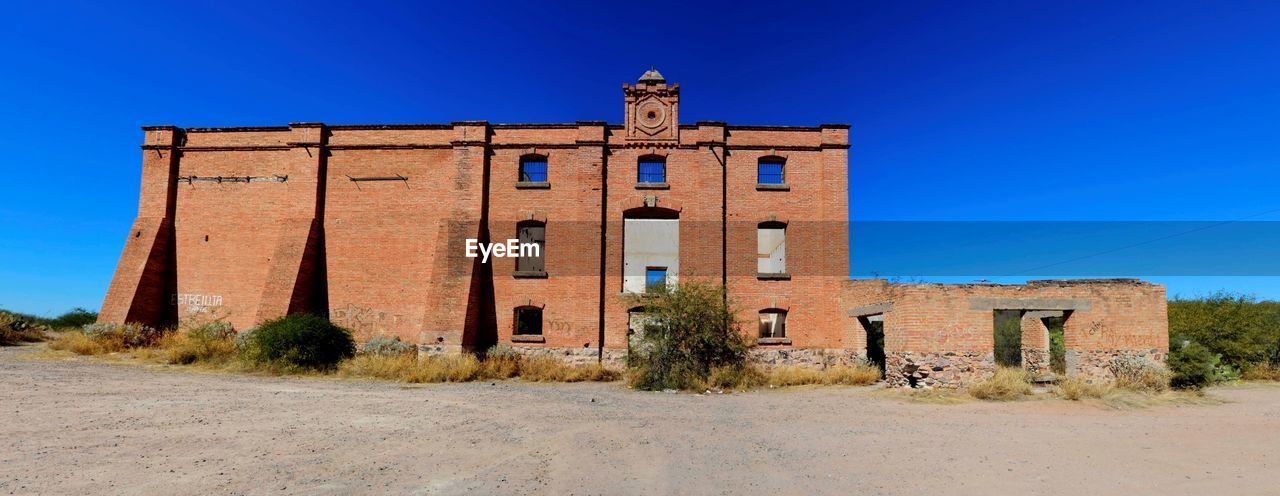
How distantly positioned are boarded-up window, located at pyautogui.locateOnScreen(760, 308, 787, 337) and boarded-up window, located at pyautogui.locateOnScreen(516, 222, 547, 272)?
7.59 m

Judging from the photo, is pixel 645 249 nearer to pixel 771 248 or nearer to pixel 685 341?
pixel 771 248

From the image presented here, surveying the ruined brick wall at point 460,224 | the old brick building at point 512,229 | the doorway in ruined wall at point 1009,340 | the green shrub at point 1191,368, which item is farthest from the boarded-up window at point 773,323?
the doorway in ruined wall at point 1009,340

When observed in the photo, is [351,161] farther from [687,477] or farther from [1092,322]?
[1092,322]

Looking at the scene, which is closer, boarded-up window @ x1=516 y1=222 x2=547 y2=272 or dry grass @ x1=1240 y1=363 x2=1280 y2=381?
dry grass @ x1=1240 y1=363 x2=1280 y2=381

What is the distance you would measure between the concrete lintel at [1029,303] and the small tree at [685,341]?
5954mm

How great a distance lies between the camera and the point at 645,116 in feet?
67.9

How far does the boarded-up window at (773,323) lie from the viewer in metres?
20.1

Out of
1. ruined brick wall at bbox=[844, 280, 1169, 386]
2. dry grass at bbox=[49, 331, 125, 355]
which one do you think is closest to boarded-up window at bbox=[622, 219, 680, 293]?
ruined brick wall at bbox=[844, 280, 1169, 386]

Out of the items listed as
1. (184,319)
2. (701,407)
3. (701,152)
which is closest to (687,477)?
(701,407)

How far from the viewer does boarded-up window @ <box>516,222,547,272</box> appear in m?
20.6

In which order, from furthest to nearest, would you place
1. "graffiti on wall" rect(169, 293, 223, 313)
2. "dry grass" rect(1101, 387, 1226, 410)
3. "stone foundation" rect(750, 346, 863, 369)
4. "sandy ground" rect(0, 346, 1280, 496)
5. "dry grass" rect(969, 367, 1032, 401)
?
1. "graffiti on wall" rect(169, 293, 223, 313)
2. "stone foundation" rect(750, 346, 863, 369)
3. "dry grass" rect(969, 367, 1032, 401)
4. "dry grass" rect(1101, 387, 1226, 410)
5. "sandy ground" rect(0, 346, 1280, 496)

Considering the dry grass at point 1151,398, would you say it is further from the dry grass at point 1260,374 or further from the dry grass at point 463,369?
the dry grass at point 463,369

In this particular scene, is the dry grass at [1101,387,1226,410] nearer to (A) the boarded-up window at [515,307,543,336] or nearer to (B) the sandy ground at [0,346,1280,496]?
(B) the sandy ground at [0,346,1280,496]

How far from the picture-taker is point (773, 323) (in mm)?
20219
